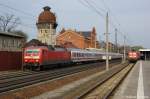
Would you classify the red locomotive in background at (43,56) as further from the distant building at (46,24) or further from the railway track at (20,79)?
the distant building at (46,24)

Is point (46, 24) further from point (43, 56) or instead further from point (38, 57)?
point (38, 57)

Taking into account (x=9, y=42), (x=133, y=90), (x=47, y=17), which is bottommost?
(x=133, y=90)

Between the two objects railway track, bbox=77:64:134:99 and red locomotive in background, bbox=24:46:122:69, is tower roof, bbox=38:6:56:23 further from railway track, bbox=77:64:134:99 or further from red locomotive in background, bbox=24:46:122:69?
railway track, bbox=77:64:134:99

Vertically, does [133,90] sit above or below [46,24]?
below

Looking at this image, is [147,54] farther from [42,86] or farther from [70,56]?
[42,86]

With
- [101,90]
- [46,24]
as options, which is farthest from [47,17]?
[101,90]

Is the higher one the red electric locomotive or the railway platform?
the red electric locomotive

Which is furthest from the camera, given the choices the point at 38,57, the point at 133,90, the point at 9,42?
the point at 9,42

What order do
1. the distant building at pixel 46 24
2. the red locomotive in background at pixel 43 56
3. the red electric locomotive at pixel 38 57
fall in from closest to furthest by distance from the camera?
1. the red electric locomotive at pixel 38 57
2. the red locomotive in background at pixel 43 56
3. the distant building at pixel 46 24

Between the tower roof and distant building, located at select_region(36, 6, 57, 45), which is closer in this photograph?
distant building, located at select_region(36, 6, 57, 45)

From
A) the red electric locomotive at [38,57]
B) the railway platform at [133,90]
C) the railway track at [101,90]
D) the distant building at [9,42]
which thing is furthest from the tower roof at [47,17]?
the railway track at [101,90]

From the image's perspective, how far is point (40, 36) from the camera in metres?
98.5

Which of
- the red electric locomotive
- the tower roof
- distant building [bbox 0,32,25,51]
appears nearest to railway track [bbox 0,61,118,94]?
the red electric locomotive

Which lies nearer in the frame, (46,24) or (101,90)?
(101,90)
